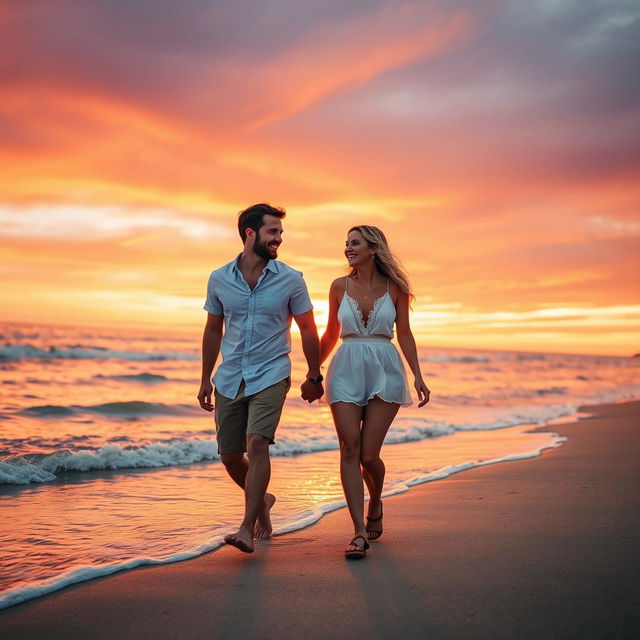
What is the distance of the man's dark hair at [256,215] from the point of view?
15.6 ft

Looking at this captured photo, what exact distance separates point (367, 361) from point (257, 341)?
0.79 meters

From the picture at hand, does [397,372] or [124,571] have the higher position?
[397,372]

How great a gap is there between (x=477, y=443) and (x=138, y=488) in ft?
20.6

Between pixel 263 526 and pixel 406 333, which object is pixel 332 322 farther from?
pixel 263 526

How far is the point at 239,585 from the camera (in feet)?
12.3

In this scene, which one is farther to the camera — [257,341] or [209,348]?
[209,348]

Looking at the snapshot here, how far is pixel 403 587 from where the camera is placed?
367 centimetres

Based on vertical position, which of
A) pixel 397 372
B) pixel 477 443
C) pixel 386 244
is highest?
pixel 386 244

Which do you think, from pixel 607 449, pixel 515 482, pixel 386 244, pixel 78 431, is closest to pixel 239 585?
pixel 386 244

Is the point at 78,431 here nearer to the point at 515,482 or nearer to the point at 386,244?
the point at 515,482

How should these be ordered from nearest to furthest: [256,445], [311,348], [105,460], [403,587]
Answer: [403,587]
[256,445]
[311,348]
[105,460]

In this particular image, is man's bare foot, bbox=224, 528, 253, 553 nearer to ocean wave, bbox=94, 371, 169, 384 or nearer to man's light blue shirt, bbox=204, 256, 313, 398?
man's light blue shirt, bbox=204, 256, 313, 398

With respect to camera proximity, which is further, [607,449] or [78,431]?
[78,431]

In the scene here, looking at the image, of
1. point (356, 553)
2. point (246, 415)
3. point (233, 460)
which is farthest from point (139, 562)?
point (356, 553)
